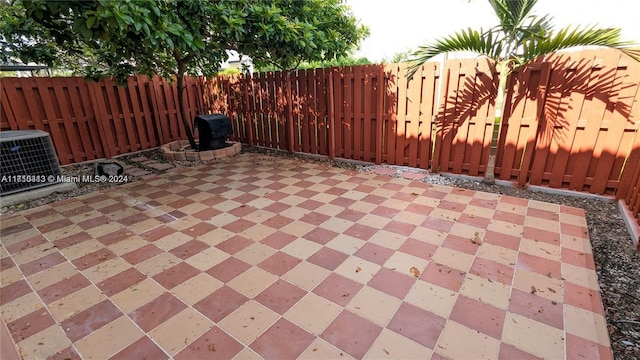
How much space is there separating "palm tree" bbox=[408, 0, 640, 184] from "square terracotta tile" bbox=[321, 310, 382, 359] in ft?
11.0

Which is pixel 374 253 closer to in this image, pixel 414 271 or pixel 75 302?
pixel 414 271

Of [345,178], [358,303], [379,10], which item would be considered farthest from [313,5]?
[379,10]

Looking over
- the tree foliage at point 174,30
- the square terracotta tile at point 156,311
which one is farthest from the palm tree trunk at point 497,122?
the square terracotta tile at point 156,311

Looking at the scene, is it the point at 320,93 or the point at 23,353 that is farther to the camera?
the point at 320,93

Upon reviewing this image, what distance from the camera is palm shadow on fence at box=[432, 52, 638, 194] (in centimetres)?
325

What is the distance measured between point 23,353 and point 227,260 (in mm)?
1308

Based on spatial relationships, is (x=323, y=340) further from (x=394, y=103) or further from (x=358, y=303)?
(x=394, y=103)

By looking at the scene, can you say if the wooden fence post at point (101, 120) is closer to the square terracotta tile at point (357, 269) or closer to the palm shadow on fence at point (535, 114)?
the square terracotta tile at point (357, 269)

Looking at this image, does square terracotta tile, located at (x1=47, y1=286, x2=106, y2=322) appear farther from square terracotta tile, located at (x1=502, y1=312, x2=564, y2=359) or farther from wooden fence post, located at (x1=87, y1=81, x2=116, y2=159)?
wooden fence post, located at (x1=87, y1=81, x2=116, y2=159)

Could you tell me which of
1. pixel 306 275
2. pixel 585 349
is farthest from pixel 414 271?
pixel 585 349

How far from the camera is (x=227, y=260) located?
2516 millimetres

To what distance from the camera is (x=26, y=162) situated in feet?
13.2

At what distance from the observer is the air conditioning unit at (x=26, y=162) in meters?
3.81

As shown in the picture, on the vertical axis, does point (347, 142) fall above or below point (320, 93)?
below
